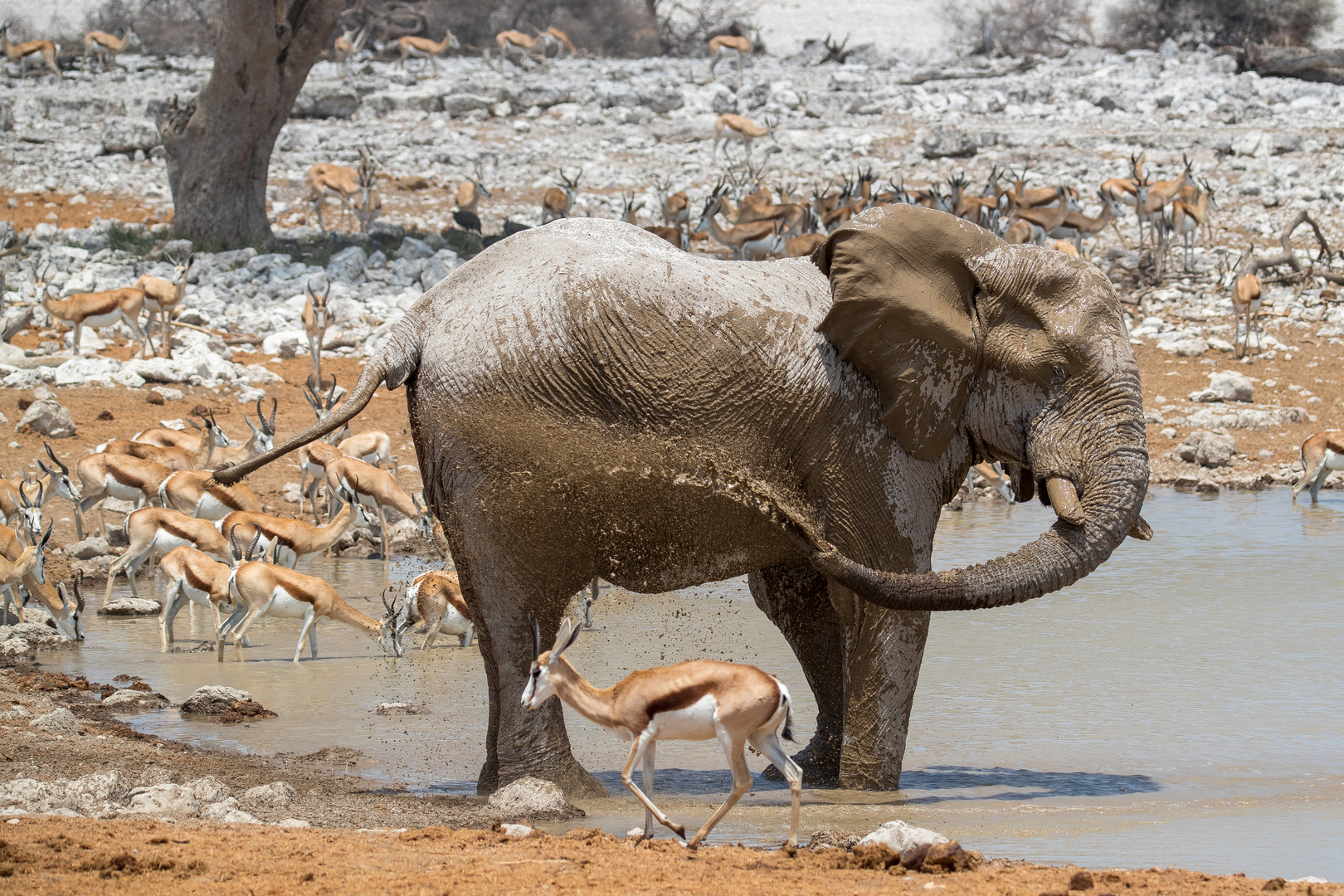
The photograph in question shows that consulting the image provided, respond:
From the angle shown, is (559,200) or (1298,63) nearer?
(559,200)

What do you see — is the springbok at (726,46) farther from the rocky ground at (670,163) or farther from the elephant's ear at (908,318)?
the elephant's ear at (908,318)

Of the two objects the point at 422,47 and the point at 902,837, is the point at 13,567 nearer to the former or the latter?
the point at 902,837

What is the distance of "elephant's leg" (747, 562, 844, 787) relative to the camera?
6461 mm

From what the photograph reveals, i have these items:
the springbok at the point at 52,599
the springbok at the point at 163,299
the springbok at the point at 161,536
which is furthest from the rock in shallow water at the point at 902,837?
the springbok at the point at 163,299

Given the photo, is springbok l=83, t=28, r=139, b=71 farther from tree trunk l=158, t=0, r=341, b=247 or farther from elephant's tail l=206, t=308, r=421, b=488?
elephant's tail l=206, t=308, r=421, b=488

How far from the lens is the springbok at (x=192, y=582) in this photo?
10.2 metres

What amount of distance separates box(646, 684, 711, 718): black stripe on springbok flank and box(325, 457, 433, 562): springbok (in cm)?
797

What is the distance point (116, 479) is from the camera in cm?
1265

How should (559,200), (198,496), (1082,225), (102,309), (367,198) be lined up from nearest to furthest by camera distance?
1. (198,496)
2. (102,309)
3. (1082,225)
4. (559,200)
5. (367,198)

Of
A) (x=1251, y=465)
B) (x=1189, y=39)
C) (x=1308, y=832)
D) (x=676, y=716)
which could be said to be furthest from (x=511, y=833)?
(x=1189, y=39)

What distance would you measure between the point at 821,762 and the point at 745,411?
1.72 meters

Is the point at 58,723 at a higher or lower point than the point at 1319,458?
lower

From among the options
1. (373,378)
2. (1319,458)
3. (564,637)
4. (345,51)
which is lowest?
(564,637)

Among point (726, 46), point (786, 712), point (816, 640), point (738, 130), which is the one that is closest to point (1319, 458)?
point (816, 640)
